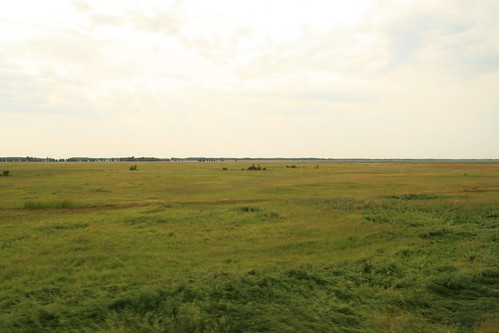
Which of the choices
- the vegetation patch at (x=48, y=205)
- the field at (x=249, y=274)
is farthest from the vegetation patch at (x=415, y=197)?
the vegetation patch at (x=48, y=205)

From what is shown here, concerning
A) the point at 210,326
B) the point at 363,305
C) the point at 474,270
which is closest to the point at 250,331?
the point at 210,326

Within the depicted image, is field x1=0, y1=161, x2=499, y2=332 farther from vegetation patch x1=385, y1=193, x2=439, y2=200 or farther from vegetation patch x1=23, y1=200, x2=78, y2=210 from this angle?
vegetation patch x1=385, y1=193, x2=439, y2=200

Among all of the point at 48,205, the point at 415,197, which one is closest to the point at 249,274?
the point at 48,205

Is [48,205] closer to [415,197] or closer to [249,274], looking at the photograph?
[249,274]

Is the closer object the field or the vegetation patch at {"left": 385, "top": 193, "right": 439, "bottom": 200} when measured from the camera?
the field

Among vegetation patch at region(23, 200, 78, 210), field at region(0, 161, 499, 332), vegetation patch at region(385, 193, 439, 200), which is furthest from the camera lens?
vegetation patch at region(385, 193, 439, 200)

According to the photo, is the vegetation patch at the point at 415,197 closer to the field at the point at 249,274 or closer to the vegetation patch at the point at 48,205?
the field at the point at 249,274

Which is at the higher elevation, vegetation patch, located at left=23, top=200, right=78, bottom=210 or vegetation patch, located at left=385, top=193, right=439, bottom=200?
vegetation patch, located at left=385, top=193, right=439, bottom=200

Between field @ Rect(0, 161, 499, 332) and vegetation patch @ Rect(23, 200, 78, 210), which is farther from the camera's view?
vegetation patch @ Rect(23, 200, 78, 210)

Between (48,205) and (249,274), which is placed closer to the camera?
(249,274)

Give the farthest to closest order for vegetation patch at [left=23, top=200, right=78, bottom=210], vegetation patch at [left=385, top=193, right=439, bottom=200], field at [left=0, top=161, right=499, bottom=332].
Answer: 1. vegetation patch at [left=385, top=193, right=439, bottom=200]
2. vegetation patch at [left=23, top=200, right=78, bottom=210]
3. field at [left=0, top=161, right=499, bottom=332]

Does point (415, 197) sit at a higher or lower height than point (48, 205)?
higher

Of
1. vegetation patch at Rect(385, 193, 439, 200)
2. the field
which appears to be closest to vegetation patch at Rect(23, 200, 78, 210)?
the field

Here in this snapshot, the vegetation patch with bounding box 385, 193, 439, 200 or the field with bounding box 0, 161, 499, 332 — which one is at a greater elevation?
the vegetation patch with bounding box 385, 193, 439, 200
